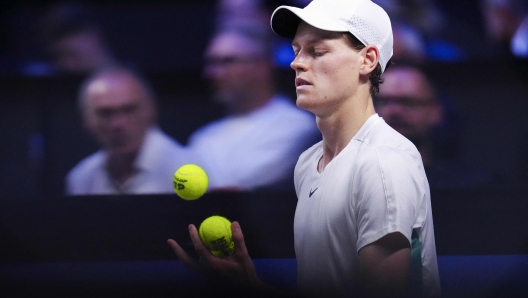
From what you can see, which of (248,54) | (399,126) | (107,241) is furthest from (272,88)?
(107,241)

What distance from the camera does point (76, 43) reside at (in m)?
3.61

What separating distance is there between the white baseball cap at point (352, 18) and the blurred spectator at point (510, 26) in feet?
6.78

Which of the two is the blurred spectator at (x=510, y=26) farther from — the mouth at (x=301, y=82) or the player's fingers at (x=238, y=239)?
the player's fingers at (x=238, y=239)

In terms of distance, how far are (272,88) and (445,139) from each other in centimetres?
85

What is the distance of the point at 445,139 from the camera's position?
296 centimetres

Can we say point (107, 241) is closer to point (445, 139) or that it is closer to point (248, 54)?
point (248, 54)

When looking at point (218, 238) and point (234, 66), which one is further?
point (234, 66)

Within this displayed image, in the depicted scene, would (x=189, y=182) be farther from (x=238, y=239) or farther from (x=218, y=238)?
(x=238, y=239)

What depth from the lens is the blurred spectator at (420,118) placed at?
272 centimetres

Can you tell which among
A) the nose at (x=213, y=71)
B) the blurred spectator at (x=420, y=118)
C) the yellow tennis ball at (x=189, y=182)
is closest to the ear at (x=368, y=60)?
the yellow tennis ball at (x=189, y=182)

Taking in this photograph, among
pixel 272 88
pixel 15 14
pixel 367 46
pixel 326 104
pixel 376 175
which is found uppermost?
pixel 15 14

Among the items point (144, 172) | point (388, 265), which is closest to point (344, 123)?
point (388, 265)

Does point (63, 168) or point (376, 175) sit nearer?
point (376, 175)

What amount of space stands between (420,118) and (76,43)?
1874 millimetres
